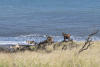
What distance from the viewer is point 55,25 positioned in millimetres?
30359

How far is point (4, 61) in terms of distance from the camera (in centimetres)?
941

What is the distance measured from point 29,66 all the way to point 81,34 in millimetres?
15521

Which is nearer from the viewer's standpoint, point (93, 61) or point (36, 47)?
point (93, 61)

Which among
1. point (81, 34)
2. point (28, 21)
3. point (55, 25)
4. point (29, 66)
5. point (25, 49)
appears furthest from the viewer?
point (28, 21)

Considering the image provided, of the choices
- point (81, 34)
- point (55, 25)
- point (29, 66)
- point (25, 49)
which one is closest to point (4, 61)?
point (29, 66)

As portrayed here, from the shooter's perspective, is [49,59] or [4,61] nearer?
[4,61]

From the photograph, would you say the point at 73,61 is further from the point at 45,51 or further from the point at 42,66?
the point at 45,51

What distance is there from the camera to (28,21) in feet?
110

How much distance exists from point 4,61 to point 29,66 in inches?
31.7

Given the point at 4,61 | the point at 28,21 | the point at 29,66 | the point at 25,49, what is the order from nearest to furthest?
the point at 29,66, the point at 4,61, the point at 25,49, the point at 28,21

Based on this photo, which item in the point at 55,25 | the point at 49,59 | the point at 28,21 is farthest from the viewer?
the point at 28,21

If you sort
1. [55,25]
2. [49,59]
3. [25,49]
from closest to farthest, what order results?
[49,59]
[25,49]
[55,25]

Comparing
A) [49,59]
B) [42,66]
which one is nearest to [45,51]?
[49,59]

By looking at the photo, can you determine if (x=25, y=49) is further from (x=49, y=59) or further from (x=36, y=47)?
(x=49, y=59)
